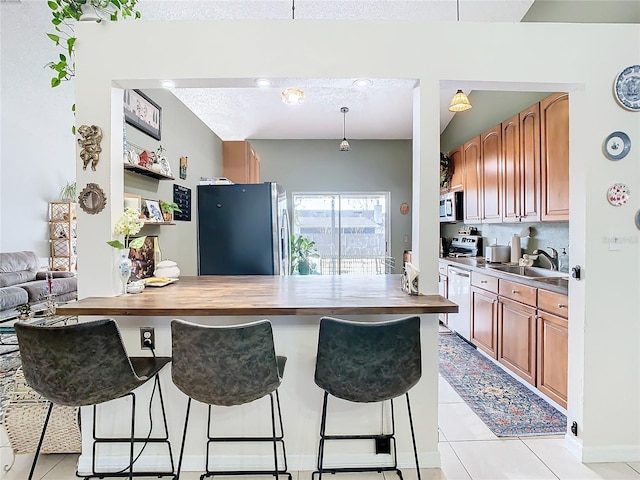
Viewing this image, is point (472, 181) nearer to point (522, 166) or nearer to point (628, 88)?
point (522, 166)

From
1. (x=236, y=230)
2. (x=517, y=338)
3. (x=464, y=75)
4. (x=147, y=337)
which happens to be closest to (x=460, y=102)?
(x=464, y=75)

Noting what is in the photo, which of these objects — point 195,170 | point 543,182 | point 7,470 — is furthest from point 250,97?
point 7,470

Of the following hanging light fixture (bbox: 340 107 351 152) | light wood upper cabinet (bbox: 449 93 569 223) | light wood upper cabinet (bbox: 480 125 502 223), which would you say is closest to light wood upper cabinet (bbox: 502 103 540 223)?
light wood upper cabinet (bbox: 449 93 569 223)

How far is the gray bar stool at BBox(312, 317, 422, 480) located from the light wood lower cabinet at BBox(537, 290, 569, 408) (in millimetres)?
1452

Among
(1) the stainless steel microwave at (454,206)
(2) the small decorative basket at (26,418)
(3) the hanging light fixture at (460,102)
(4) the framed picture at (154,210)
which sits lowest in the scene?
(2) the small decorative basket at (26,418)

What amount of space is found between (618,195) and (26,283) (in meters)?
6.98

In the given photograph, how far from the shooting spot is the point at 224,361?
4.58 feet

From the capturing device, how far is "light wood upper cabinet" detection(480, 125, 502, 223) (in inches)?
147

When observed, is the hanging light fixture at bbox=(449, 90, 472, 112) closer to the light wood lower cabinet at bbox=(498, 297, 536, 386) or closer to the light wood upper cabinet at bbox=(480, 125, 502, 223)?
the light wood upper cabinet at bbox=(480, 125, 502, 223)

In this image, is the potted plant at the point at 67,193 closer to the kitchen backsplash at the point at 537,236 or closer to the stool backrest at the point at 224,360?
the stool backrest at the point at 224,360

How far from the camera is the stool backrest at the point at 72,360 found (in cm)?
140

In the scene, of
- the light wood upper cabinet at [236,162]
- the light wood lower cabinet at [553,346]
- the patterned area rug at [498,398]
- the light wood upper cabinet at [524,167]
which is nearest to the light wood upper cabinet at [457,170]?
the light wood upper cabinet at [524,167]

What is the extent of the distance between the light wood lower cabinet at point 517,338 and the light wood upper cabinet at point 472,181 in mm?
1546

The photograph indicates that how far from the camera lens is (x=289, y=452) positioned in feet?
6.15
